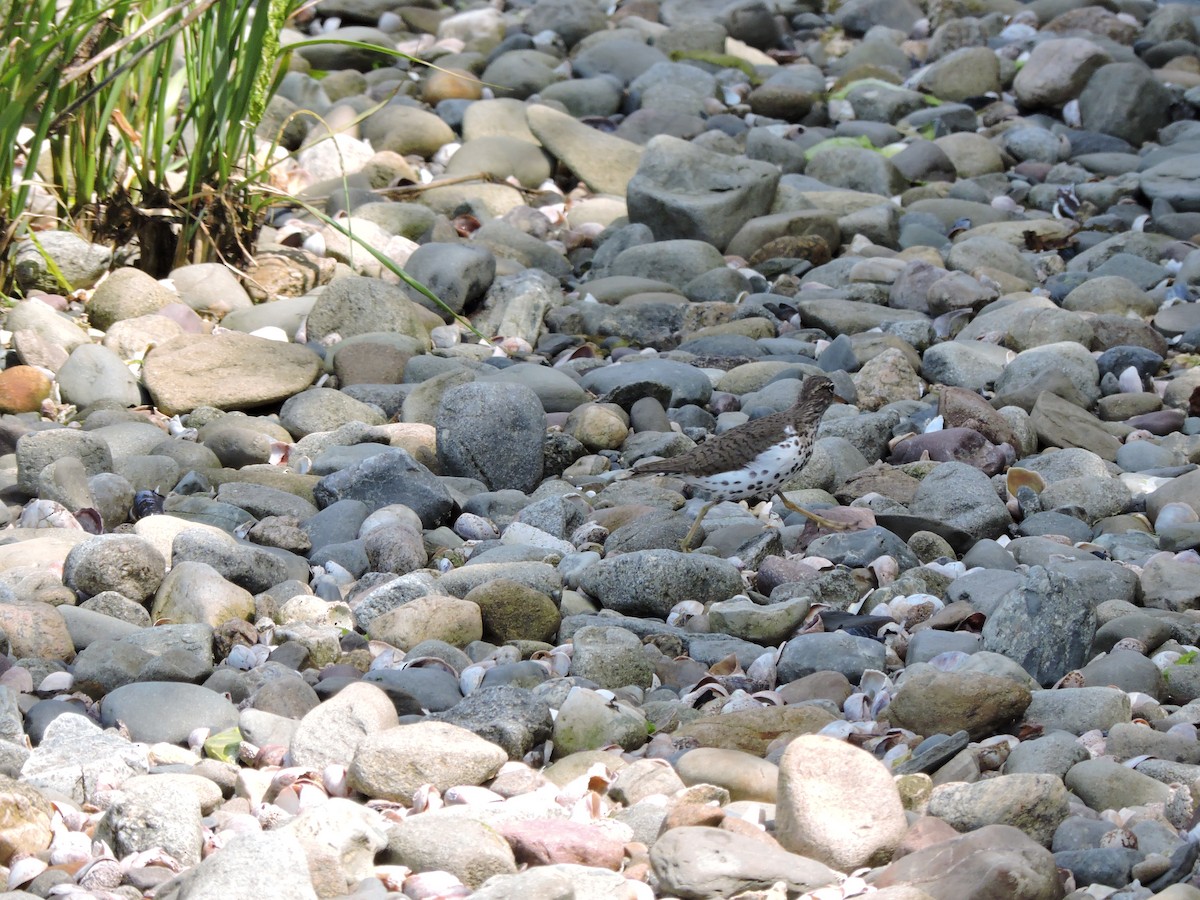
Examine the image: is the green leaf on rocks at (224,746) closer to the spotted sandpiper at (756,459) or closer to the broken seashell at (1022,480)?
the spotted sandpiper at (756,459)

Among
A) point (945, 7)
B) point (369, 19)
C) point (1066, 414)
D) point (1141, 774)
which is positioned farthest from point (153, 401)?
point (945, 7)

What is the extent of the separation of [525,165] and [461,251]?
9.61ft

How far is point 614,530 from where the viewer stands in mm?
6105

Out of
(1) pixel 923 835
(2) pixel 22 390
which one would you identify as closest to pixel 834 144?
(2) pixel 22 390

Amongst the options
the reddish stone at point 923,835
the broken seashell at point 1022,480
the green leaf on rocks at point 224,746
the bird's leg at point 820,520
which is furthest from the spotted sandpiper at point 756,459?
the reddish stone at point 923,835

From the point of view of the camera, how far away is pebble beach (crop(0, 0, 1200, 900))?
11.3 feet

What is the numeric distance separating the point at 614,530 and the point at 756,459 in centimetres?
68

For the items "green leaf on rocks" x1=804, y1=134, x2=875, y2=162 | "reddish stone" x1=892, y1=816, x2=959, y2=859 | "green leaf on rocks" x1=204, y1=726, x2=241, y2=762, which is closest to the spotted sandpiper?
"green leaf on rocks" x1=204, y1=726, x2=241, y2=762

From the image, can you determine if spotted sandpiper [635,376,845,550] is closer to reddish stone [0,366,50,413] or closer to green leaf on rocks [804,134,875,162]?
reddish stone [0,366,50,413]

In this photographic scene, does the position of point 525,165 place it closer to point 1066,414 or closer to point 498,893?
point 1066,414

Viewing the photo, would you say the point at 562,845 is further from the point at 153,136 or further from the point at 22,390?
the point at 153,136

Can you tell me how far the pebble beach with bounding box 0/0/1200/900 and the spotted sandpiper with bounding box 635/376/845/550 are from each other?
207mm

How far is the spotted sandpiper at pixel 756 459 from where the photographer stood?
606 cm

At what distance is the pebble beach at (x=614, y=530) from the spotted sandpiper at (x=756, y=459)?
0.68ft
